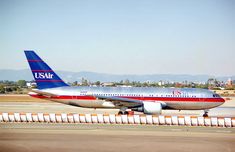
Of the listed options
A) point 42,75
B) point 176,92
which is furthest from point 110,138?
point 42,75

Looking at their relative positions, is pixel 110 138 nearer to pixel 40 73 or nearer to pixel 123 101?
pixel 123 101

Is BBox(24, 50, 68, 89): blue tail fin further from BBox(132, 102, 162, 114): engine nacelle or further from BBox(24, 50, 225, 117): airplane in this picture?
BBox(132, 102, 162, 114): engine nacelle

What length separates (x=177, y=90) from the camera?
40.9 meters

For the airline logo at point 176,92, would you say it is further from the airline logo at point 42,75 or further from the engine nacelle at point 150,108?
the airline logo at point 42,75

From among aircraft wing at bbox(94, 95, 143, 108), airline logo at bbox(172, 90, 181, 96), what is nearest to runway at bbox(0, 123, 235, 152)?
aircraft wing at bbox(94, 95, 143, 108)

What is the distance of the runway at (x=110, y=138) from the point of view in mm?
19766

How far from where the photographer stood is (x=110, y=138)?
22875mm

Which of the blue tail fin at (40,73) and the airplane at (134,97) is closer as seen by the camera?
the airplane at (134,97)

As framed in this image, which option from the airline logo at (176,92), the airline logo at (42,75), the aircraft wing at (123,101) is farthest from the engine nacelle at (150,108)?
the airline logo at (42,75)

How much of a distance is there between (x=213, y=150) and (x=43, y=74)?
1084 inches

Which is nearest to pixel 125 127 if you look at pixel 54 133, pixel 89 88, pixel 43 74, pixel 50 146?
pixel 54 133

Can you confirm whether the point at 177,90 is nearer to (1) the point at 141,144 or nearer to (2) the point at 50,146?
(1) the point at 141,144

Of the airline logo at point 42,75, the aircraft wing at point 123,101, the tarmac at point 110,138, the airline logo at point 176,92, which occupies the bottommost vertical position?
the tarmac at point 110,138

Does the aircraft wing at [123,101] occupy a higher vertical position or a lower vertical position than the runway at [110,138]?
higher
